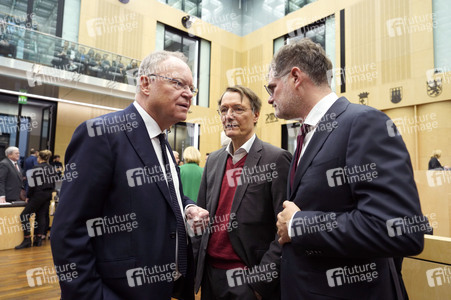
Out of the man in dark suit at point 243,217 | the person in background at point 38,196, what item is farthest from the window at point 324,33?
the man in dark suit at point 243,217

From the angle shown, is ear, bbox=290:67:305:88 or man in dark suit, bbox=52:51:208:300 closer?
man in dark suit, bbox=52:51:208:300

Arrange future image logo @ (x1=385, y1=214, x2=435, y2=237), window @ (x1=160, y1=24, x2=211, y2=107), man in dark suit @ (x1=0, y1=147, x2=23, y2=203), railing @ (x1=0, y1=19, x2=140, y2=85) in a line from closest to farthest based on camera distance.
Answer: future image logo @ (x1=385, y1=214, x2=435, y2=237) < man in dark suit @ (x1=0, y1=147, x2=23, y2=203) < railing @ (x1=0, y1=19, x2=140, y2=85) < window @ (x1=160, y1=24, x2=211, y2=107)

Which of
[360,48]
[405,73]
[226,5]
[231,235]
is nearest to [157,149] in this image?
[231,235]

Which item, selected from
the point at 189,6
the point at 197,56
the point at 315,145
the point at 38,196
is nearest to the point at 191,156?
the point at 315,145

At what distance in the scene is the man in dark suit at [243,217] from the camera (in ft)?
4.73

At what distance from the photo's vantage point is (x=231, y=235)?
5.03 ft

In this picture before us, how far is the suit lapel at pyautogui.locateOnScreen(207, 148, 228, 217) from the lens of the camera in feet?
5.62

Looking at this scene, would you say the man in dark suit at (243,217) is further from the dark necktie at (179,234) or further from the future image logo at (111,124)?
the future image logo at (111,124)

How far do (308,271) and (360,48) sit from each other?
10314mm

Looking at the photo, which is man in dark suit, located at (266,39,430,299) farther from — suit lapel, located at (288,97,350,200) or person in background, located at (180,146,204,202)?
person in background, located at (180,146,204,202)

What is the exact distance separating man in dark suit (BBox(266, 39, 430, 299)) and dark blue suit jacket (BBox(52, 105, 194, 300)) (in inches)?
20.0

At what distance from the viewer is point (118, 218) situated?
112 cm

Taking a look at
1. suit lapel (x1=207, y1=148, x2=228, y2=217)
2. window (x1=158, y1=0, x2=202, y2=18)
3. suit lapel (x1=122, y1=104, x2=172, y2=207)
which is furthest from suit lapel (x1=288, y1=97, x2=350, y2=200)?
window (x1=158, y1=0, x2=202, y2=18)

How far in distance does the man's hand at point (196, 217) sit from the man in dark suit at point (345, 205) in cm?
43
